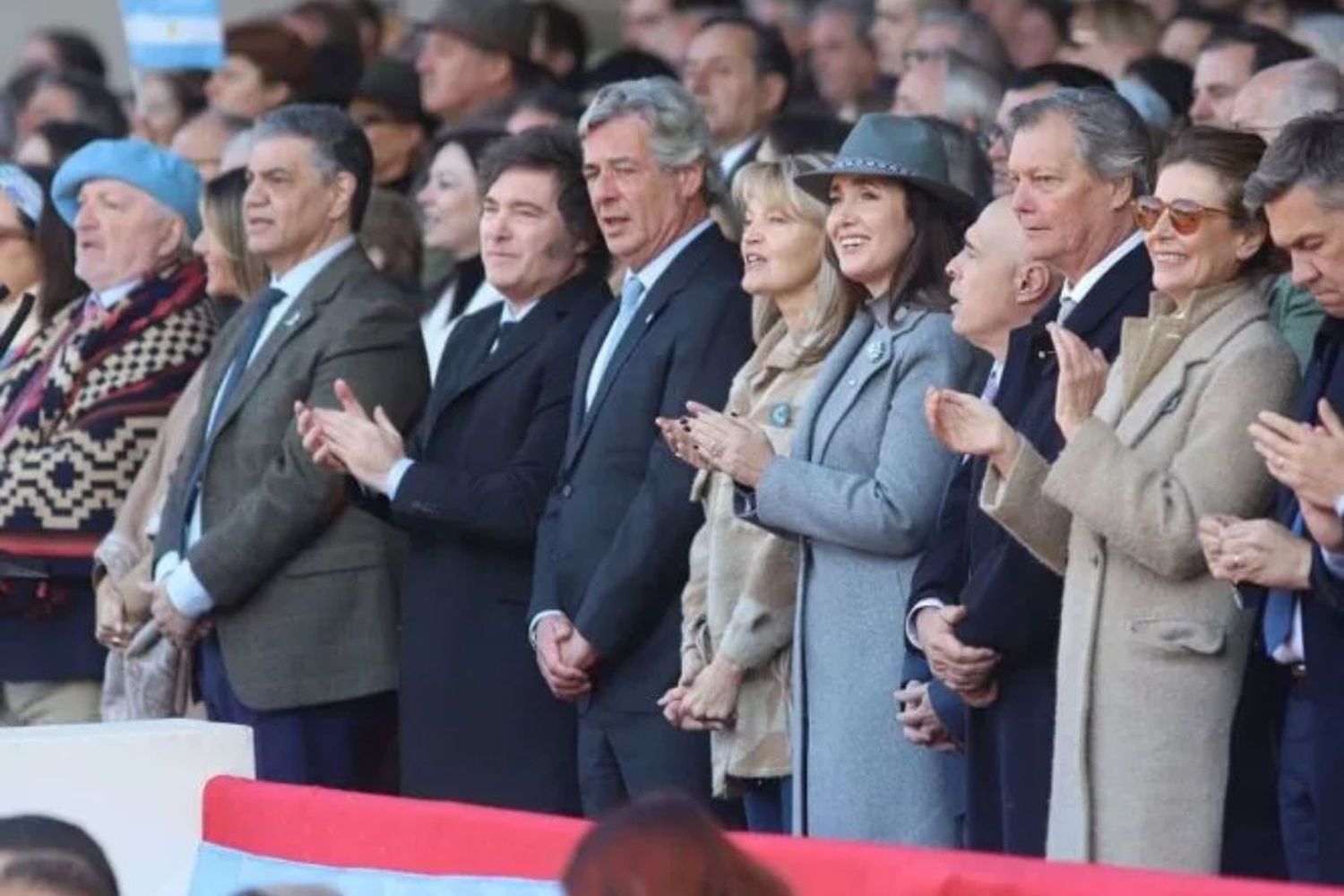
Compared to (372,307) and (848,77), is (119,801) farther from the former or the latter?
(848,77)

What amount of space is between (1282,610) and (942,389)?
0.87 metres

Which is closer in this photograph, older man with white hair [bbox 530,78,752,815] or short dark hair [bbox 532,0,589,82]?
older man with white hair [bbox 530,78,752,815]

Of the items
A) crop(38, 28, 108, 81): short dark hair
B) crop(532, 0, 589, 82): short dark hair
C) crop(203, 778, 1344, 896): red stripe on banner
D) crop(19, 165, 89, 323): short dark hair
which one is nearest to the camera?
crop(203, 778, 1344, 896): red stripe on banner

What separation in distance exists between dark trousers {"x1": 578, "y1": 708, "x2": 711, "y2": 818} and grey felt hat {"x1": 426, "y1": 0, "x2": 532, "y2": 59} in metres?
4.92

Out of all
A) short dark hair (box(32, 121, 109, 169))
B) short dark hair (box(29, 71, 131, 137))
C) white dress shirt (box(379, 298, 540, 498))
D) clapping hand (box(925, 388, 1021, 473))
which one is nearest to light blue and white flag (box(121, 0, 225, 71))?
short dark hair (box(32, 121, 109, 169))

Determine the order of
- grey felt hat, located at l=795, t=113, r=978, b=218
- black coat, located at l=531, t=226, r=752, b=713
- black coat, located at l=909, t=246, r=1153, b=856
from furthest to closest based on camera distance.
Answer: black coat, located at l=531, t=226, r=752, b=713 < grey felt hat, located at l=795, t=113, r=978, b=218 < black coat, located at l=909, t=246, r=1153, b=856

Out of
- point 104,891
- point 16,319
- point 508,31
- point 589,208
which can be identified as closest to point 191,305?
Result: point 16,319

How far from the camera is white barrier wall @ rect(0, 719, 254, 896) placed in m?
5.97

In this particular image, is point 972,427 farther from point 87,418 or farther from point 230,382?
point 87,418

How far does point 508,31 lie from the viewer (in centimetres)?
1233

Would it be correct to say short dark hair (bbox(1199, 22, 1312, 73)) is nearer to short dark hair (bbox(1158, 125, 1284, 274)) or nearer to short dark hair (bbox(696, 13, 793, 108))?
short dark hair (bbox(696, 13, 793, 108))

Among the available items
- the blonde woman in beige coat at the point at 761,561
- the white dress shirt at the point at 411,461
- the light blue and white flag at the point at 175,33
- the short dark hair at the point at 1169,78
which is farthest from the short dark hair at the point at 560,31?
the blonde woman in beige coat at the point at 761,561

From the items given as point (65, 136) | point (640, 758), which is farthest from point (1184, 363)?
point (65, 136)

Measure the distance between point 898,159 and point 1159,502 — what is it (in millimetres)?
1369
